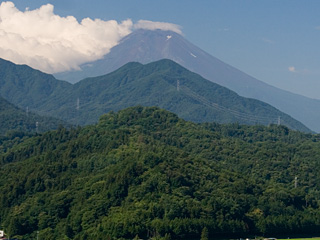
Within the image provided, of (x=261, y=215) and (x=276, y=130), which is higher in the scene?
(x=276, y=130)

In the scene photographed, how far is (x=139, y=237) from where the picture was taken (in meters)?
78.8

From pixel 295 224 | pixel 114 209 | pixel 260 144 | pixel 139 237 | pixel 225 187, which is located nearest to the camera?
pixel 139 237

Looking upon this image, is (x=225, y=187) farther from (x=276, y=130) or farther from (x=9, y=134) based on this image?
(x=276, y=130)

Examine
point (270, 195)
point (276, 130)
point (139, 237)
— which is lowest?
point (139, 237)

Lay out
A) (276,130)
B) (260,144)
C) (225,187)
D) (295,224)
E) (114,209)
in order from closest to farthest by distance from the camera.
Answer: (114,209) < (295,224) < (225,187) < (260,144) < (276,130)

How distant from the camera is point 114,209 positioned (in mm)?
84750

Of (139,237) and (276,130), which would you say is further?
(276,130)

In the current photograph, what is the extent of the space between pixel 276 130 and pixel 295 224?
108 metres

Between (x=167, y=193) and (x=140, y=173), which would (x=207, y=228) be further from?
(x=140, y=173)

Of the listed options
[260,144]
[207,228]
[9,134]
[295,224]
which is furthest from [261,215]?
[9,134]

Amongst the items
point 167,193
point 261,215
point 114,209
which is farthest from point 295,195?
point 114,209

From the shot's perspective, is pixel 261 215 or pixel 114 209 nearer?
pixel 114 209

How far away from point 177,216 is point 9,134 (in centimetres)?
9898

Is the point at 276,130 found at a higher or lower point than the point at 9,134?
higher
